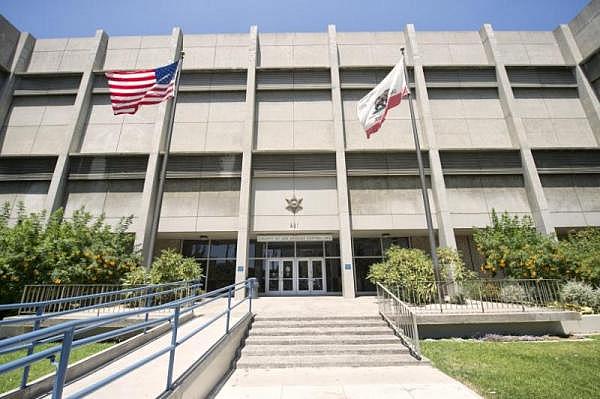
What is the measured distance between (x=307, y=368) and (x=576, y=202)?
804 inches

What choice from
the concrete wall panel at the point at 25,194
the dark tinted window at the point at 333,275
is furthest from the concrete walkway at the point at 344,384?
the concrete wall panel at the point at 25,194

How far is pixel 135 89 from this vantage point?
12.0m

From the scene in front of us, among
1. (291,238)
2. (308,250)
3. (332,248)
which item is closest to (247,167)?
(291,238)

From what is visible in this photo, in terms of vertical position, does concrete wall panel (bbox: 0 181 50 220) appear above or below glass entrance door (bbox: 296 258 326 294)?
above

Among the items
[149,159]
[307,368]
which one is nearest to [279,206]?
[149,159]

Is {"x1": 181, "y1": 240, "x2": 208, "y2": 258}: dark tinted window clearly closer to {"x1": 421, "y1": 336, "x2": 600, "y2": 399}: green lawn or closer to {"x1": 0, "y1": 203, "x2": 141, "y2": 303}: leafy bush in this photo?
{"x1": 0, "y1": 203, "x2": 141, "y2": 303}: leafy bush

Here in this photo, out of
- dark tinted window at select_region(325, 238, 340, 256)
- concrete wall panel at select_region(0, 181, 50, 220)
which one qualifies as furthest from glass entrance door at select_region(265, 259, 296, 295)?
concrete wall panel at select_region(0, 181, 50, 220)

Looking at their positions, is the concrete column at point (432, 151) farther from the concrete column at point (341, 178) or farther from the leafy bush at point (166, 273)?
the leafy bush at point (166, 273)

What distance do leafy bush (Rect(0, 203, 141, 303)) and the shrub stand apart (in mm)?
19387

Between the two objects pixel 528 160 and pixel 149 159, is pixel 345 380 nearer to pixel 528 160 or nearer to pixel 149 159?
pixel 149 159

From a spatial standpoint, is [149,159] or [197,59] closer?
[149,159]

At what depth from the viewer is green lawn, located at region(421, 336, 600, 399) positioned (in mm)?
5129

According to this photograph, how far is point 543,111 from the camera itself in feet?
62.3

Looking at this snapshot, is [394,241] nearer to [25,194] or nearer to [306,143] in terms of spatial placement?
[306,143]
